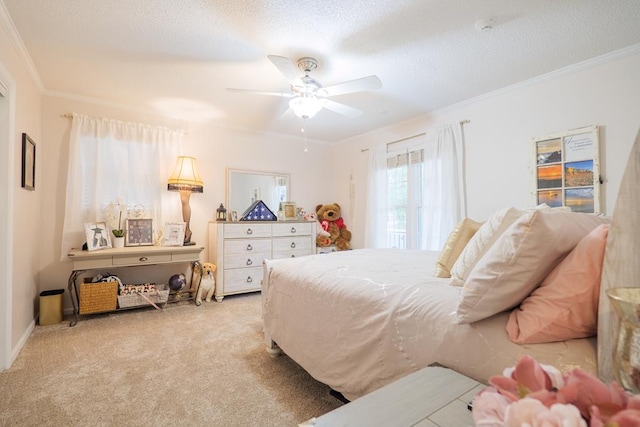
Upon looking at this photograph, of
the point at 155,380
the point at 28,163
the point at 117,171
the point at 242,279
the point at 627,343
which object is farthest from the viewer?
the point at 242,279

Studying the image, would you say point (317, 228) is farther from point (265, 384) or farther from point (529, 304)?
point (529, 304)

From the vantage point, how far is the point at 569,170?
8.41 ft

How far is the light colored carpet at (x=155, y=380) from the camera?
1508 mm

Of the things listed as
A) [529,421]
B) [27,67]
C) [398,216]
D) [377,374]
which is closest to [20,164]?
[27,67]

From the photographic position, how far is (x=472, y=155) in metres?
3.28

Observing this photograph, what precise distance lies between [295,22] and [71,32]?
5.35ft

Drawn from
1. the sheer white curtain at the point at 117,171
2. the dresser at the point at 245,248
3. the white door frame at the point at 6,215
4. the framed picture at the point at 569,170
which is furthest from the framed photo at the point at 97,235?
the framed picture at the point at 569,170

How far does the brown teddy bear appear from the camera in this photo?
15.5 ft

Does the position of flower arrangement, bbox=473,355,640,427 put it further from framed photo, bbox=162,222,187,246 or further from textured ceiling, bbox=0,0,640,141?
framed photo, bbox=162,222,187,246

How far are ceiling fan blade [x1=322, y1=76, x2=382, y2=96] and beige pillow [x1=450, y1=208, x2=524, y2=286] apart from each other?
1.31 metres

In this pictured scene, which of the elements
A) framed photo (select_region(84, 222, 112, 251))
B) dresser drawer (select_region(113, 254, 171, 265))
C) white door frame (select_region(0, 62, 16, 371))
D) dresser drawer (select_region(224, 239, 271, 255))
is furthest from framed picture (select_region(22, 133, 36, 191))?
dresser drawer (select_region(224, 239, 271, 255))

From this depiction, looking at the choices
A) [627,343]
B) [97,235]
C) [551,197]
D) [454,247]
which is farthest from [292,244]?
[627,343]

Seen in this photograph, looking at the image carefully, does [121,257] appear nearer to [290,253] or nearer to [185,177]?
[185,177]

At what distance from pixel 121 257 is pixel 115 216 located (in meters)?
0.56
